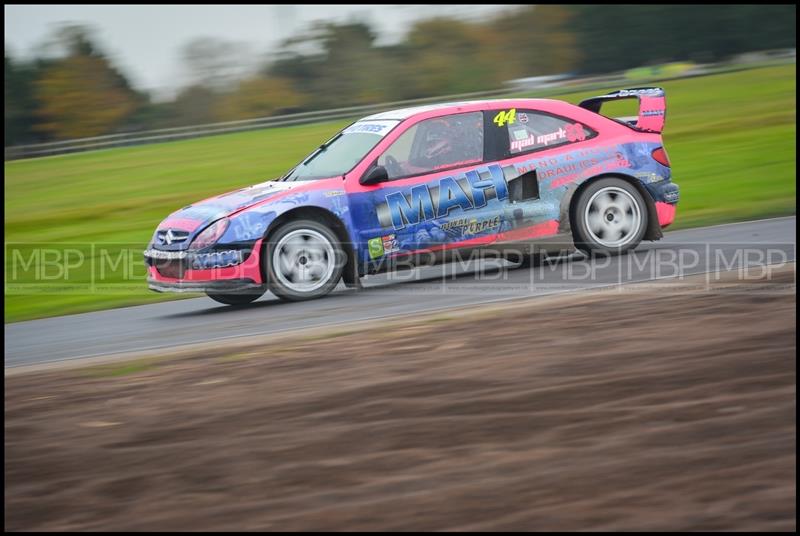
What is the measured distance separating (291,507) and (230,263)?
4.98 metres

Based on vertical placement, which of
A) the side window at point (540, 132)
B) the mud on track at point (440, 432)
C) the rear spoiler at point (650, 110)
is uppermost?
the rear spoiler at point (650, 110)

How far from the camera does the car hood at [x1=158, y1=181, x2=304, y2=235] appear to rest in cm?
910

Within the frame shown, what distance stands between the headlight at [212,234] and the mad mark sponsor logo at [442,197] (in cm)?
135

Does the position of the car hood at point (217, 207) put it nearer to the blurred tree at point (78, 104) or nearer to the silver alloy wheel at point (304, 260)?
the silver alloy wheel at point (304, 260)

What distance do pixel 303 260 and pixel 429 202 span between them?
4.01 ft

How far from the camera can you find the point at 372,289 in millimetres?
9969

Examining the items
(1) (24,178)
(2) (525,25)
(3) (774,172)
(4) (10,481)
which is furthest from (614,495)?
(2) (525,25)

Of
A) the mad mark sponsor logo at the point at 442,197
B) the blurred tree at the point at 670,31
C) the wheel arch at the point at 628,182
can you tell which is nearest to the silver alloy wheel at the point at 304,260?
the mad mark sponsor logo at the point at 442,197

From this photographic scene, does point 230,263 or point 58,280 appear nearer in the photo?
point 230,263

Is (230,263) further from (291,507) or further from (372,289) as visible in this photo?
(291,507)

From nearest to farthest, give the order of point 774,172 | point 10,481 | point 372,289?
point 10,481, point 372,289, point 774,172

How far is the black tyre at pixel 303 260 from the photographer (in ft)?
29.9

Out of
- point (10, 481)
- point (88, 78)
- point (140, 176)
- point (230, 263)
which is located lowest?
point (10, 481)

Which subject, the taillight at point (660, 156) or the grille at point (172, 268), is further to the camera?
the taillight at point (660, 156)
